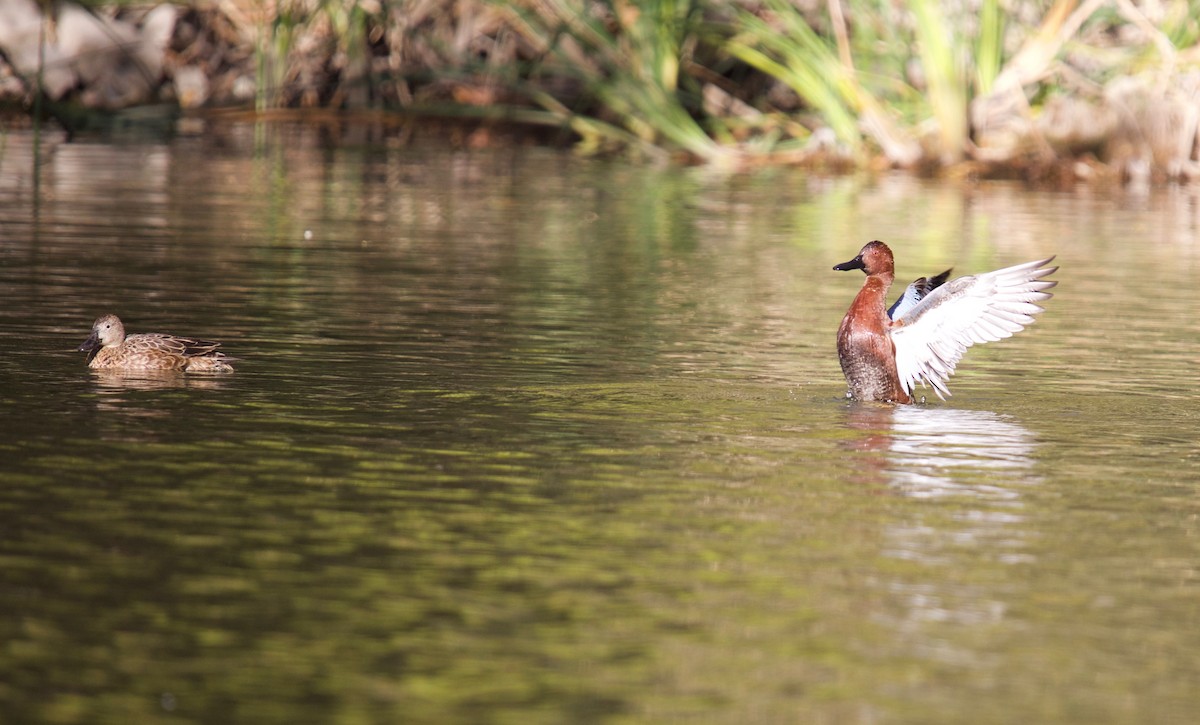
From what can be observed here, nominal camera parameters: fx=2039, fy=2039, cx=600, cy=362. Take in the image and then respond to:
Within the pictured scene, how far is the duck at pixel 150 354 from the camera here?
943 centimetres

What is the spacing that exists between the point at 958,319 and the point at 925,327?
0.16 m

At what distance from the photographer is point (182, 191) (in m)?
19.3

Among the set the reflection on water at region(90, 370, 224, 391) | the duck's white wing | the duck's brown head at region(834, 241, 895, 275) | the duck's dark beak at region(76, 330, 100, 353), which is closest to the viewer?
the reflection on water at region(90, 370, 224, 391)

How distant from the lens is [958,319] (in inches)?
377

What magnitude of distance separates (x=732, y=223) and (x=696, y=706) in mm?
13973

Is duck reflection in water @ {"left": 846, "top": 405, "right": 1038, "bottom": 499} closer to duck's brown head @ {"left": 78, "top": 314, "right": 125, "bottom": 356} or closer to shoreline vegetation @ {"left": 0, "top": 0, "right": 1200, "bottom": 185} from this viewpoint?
duck's brown head @ {"left": 78, "top": 314, "right": 125, "bottom": 356}

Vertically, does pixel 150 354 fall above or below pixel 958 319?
below

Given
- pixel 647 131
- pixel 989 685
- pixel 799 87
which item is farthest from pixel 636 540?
pixel 647 131

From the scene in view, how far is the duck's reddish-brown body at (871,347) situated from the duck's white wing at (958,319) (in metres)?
0.07

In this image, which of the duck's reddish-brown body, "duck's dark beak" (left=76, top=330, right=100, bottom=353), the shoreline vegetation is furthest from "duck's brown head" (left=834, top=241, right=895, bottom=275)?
the shoreline vegetation

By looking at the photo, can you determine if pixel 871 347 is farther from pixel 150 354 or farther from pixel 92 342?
pixel 92 342

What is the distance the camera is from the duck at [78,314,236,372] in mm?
9430

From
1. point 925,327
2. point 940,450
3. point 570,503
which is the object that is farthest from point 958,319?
point 570,503

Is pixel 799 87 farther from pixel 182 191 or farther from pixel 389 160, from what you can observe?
pixel 182 191
